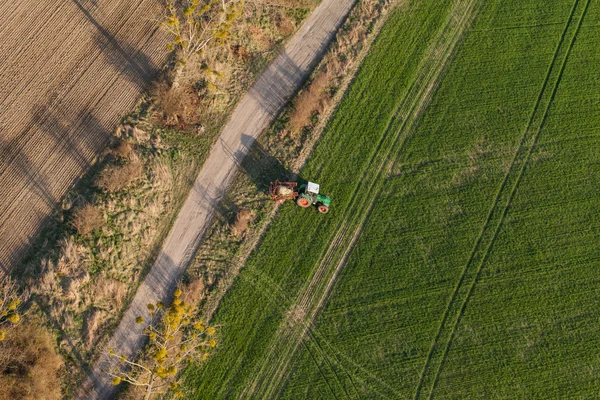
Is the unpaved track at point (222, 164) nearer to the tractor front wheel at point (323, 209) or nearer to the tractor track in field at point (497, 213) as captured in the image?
the tractor front wheel at point (323, 209)

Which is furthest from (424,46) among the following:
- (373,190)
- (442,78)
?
(373,190)

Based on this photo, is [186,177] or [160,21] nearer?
[186,177]

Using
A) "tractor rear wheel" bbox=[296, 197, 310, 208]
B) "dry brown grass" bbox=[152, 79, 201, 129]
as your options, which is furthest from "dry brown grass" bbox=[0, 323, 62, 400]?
"tractor rear wheel" bbox=[296, 197, 310, 208]

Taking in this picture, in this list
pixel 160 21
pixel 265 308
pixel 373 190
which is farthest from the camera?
pixel 160 21

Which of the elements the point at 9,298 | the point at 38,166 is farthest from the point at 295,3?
the point at 9,298

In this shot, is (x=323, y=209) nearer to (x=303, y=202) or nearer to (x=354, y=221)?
(x=303, y=202)

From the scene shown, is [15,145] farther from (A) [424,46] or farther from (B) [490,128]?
(B) [490,128]
